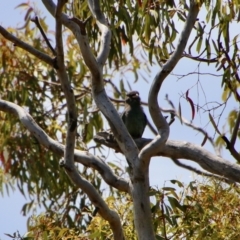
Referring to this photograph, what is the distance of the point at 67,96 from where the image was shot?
14.3 feet

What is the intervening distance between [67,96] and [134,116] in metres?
2.87

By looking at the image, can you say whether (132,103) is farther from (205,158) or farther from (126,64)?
(205,158)

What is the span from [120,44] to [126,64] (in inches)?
96.6

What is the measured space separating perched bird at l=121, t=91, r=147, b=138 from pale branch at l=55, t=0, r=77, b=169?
239cm

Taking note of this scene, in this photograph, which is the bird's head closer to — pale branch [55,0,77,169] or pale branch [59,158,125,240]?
pale branch [59,158,125,240]

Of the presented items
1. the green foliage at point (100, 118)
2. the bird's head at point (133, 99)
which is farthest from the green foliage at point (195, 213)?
the bird's head at point (133, 99)

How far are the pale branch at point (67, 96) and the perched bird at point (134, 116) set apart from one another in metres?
2.39

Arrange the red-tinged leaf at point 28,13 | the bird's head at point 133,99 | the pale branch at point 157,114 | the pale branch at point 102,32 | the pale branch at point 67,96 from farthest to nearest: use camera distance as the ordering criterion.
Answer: the red-tinged leaf at point 28,13 → the bird's head at point 133,99 → the pale branch at point 102,32 → the pale branch at point 157,114 → the pale branch at point 67,96

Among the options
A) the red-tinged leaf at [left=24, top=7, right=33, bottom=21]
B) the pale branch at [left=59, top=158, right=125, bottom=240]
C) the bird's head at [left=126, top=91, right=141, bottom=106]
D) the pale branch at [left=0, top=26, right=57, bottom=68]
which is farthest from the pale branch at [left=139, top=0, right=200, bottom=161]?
the red-tinged leaf at [left=24, top=7, right=33, bottom=21]

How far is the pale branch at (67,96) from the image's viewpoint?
4.25 meters

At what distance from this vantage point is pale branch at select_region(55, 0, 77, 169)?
4.25 meters

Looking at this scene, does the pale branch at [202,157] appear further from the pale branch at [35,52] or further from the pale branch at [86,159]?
the pale branch at [35,52]

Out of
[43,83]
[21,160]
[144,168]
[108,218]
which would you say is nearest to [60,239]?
[108,218]

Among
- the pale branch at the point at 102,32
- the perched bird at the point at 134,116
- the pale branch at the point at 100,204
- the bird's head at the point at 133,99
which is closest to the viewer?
the pale branch at the point at 100,204
